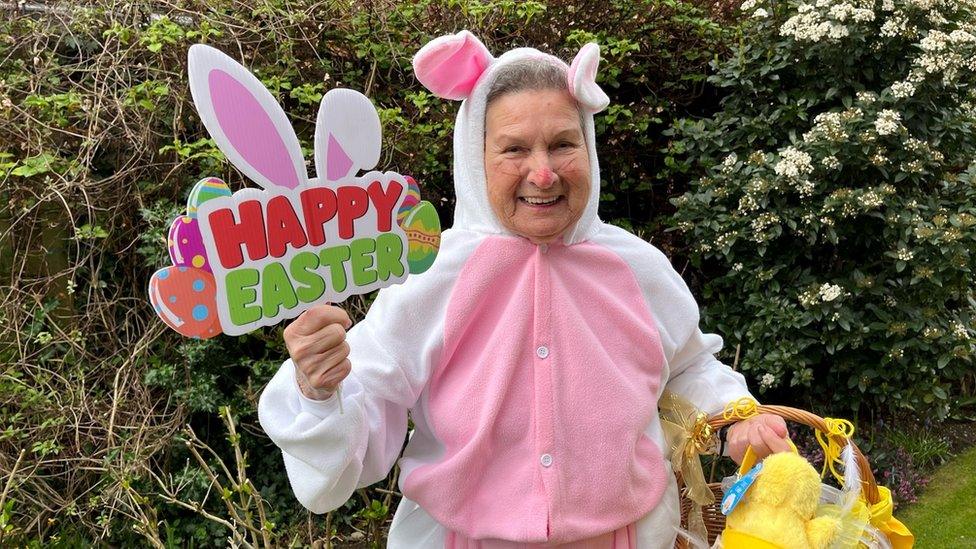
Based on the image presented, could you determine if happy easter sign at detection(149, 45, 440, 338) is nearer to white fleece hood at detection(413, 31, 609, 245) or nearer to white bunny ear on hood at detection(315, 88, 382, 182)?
white bunny ear on hood at detection(315, 88, 382, 182)

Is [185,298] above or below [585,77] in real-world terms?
below

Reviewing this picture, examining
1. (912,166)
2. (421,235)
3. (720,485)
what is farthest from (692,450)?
(912,166)

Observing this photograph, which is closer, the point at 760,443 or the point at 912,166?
the point at 760,443

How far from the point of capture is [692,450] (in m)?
1.95

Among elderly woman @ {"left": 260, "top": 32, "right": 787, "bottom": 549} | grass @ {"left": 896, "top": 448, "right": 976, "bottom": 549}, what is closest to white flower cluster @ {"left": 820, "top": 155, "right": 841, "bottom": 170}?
grass @ {"left": 896, "top": 448, "right": 976, "bottom": 549}

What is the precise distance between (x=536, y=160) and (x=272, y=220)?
55 cm

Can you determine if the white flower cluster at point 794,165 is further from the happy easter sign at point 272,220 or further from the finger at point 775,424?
the happy easter sign at point 272,220

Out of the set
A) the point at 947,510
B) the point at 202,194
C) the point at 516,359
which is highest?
the point at 202,194

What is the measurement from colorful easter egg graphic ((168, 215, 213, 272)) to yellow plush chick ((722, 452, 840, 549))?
117 centimetres

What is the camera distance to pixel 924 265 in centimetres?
355

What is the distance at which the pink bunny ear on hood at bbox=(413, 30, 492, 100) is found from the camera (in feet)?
5.77

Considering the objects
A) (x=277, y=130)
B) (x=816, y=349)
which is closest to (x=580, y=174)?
(x=277, y=130)

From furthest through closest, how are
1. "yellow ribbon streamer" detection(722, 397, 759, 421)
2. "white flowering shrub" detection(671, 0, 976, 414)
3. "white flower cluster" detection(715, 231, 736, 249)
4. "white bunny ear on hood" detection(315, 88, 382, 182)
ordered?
"white flower cluster" detection(715, 231, 736, 249) < "white flowering shrub" detection(671, 0, 976, 414) < "yellow ribbon streamer" detection(722, 397, 759, 421) < "white bunny ear on hood" detection(315, 88, 382, 182)

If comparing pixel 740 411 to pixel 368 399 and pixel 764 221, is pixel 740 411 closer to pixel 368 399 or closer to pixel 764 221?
pixel 368 399
